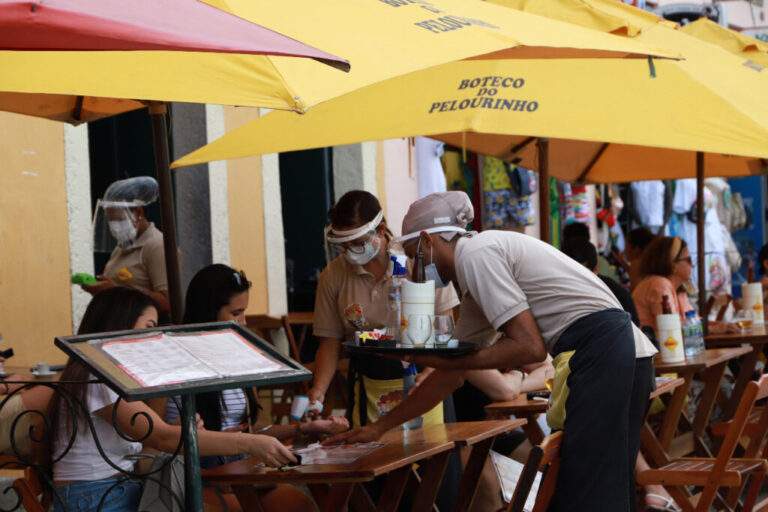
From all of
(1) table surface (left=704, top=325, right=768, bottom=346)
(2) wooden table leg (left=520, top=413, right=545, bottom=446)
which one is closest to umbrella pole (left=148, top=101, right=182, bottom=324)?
(2) wooden table leg (left=520, top=413, right=545, bottom=446)

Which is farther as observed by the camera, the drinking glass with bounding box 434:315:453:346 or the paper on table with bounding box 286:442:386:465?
the drinking glass with bounding box 434:315:453:346

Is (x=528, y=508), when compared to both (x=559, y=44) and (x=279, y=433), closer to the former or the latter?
(x=279, y=433)

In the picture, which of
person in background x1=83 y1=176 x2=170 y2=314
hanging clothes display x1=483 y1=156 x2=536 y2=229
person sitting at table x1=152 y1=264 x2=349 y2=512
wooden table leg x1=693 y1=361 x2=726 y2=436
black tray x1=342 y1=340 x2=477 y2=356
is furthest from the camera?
hanging clothes display x1=483 y1=156 x2=536 y2=229

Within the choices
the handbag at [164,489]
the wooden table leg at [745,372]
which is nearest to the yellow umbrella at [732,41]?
the wooden table leg at [745,372]

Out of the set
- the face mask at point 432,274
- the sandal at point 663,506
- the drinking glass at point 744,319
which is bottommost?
the sandal at point 663,506

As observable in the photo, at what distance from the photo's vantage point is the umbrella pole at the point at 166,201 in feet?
15.4

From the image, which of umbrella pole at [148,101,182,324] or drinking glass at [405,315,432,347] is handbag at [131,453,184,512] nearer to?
drinking glass at [405,315,432,347]

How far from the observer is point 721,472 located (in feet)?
14.6

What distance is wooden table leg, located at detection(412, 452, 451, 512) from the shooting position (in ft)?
13.3

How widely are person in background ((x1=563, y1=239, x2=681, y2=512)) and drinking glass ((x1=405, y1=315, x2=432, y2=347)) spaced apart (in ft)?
3.04


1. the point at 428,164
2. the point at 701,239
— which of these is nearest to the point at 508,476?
the point at 701,239

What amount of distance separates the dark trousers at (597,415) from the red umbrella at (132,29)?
132 centimetres

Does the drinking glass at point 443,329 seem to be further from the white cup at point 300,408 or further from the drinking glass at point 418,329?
the white cup at point 300,408

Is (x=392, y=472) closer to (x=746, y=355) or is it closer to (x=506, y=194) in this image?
(x=746, y=355)
